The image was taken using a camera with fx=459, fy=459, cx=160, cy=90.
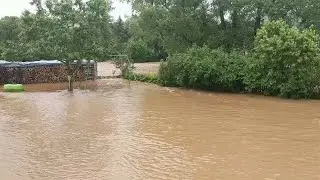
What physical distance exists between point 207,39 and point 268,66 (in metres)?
7.11

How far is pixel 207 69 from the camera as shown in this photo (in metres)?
23.8

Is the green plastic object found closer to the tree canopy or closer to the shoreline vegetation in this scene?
the tree canopy

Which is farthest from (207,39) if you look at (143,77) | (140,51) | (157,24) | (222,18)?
(140,51)

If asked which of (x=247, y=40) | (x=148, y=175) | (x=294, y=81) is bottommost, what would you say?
(x=148, y=175)

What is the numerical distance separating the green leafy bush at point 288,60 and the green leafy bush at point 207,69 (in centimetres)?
182

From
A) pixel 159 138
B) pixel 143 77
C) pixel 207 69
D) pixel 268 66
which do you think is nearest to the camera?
pixel 159 138

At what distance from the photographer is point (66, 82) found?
30.0 meters

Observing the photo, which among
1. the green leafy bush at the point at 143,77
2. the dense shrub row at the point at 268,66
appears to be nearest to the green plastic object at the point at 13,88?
the green leafy bush at the point at 143,77

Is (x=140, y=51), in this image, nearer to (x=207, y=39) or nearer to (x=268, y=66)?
(x=207, y=39)

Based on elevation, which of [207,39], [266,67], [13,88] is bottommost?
[13,88]

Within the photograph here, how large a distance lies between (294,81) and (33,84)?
16742mm

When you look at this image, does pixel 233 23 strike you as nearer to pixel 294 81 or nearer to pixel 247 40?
pixel 247 40

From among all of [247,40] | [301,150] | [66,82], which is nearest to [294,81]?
[247,40]

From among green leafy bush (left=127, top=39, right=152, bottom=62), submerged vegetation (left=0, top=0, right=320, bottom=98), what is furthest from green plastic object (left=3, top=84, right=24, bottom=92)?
green leafy bush (left=127, top=39, right=152, bottom=62)
